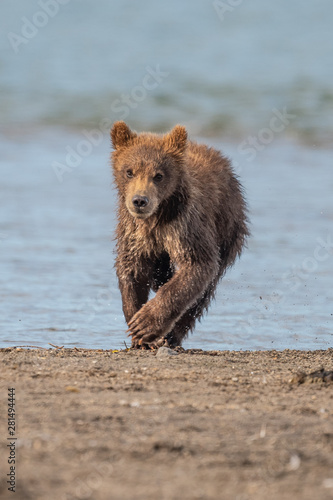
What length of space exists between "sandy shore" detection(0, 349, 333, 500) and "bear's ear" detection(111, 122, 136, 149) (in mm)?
2125

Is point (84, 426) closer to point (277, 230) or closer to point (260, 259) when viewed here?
point (260, 259)

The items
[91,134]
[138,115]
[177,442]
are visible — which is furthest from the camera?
[138,115]

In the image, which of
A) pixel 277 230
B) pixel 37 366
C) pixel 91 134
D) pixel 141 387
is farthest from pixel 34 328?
pixel 91 134

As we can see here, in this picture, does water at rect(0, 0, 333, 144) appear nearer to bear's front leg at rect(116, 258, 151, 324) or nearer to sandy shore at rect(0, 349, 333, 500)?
bear's front leg at rect(116, 258, 151, 324)

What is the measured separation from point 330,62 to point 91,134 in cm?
1184

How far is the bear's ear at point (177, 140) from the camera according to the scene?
7.19 meters

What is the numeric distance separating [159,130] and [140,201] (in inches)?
539

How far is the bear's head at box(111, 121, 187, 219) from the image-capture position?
675 centimetres

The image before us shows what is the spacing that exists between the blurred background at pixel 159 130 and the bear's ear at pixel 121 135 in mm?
1576

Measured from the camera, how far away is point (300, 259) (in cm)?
1009

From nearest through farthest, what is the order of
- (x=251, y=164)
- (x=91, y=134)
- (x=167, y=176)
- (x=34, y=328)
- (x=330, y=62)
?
(x=167, y=176) < (x=34, y=328) < (x=251, y=164) < (x=91, y=134) < (x=330, y=62)

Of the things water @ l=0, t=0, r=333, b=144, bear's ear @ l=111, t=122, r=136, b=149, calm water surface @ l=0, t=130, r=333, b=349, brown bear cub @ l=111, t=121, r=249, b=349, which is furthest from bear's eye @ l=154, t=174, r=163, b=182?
water @ l=0, t=0, r=333, b=144

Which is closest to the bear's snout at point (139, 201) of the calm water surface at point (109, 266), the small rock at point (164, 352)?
the small rock at point (164, 352)

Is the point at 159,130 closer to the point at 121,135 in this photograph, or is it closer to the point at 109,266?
the point at 109,266
